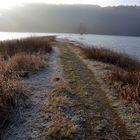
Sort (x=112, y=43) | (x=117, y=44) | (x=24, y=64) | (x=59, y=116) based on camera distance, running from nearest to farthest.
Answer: (x=59, y=116), (x=24, y=64), (x=117, y=44), (x=112, y=43)

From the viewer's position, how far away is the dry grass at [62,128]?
8.38 metres

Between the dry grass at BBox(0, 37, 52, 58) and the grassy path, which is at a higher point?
the dry grass at BBox(0, 37, 52, 58)

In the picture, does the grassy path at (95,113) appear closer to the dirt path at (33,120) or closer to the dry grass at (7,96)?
the dirt path at (33,120)

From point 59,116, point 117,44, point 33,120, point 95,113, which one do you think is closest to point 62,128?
point 59,116

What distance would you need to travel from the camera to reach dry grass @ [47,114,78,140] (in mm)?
→ 8375

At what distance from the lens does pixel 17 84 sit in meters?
11.0

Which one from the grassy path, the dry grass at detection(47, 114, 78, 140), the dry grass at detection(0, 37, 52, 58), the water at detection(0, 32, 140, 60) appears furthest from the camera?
the water at detection(0, 32, 140, 60)

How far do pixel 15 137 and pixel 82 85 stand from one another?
535 cm

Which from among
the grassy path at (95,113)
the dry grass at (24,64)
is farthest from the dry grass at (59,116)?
the dry grass at (24,64)

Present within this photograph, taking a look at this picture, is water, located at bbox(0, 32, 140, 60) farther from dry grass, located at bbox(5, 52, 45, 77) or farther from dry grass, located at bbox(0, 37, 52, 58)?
dry grass, located at bbox(5, 52, 45, 77)

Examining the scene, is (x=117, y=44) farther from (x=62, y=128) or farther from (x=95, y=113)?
(x=62, y=128)

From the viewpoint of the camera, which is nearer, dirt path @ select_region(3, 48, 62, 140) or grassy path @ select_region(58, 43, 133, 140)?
dirt path @ select_region(3, 48, 62, 140)

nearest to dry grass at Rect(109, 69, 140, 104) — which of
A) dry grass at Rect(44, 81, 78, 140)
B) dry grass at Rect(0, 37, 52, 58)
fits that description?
dry grass at Rect(44, 81, 78, 140)

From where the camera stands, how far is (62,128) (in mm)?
8680
